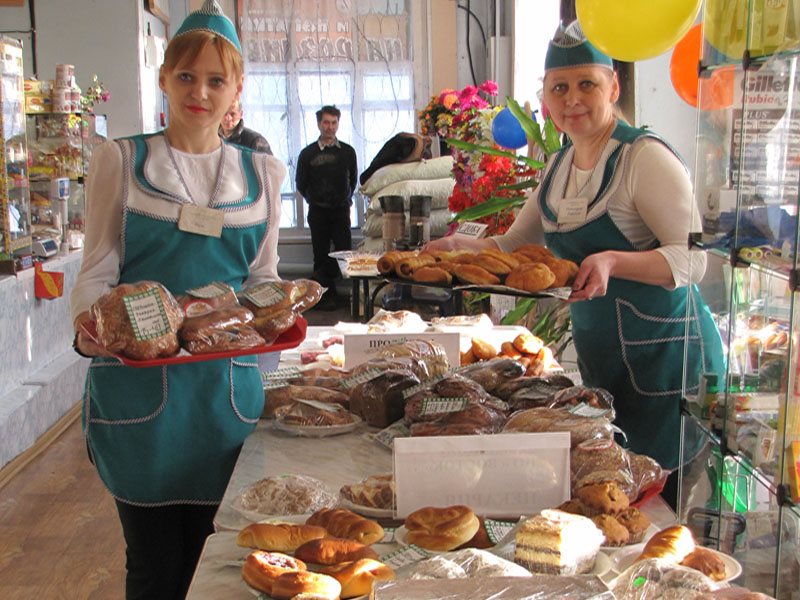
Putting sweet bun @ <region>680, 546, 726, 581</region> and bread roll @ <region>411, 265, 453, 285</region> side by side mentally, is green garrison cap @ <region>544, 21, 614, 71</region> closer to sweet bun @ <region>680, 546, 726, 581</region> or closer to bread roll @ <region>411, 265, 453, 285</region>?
bread roll @ <region>411, 265, 453, 285</region>

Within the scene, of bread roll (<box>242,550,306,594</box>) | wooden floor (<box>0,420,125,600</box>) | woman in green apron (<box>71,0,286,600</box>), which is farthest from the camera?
wooden floor (<box>0,420,125,600</box>)

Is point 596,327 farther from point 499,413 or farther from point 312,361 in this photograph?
point 312,361

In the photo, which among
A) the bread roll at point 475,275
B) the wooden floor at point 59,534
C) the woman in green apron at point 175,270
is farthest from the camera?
the wooden floor at point 59,534

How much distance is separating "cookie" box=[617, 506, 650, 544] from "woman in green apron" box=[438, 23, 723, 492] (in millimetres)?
745

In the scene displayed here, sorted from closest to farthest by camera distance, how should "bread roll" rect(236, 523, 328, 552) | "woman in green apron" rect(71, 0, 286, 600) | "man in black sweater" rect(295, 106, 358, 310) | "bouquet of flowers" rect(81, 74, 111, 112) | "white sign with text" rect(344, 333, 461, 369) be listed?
"bread roll" rect(236, 523, 328, 552) < "woman in green apron" rect(71, 0, 286, 600) < "white sign with text" rect(344, 333, 461, 369) < "bouquet of flowers" rect(81, 74, 111, 112) < "man in black sweater" rect(295, 106, 358, 310)

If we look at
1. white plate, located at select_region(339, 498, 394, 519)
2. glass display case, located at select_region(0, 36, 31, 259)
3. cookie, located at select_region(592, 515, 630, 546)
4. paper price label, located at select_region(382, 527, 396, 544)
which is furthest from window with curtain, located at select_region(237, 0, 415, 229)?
cookie, located at select_region(592, 515, 630, 546)

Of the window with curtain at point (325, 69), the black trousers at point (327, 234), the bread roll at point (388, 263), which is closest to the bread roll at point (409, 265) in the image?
the bread roll at point (388, 263)

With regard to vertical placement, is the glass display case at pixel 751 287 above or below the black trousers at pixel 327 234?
above

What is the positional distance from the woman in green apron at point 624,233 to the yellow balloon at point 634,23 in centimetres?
4

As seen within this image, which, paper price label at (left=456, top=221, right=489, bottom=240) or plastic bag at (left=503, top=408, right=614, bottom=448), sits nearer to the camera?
plastic bag at (left=503, top=408, right=614, bottom=448)

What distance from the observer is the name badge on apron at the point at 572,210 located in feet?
7.46

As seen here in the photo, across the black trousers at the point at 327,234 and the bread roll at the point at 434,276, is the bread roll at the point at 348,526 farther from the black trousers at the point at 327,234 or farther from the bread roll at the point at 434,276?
the black trousers at the point at 327,234

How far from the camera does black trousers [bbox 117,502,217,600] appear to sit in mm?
2049

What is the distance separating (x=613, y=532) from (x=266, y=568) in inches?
20.5
